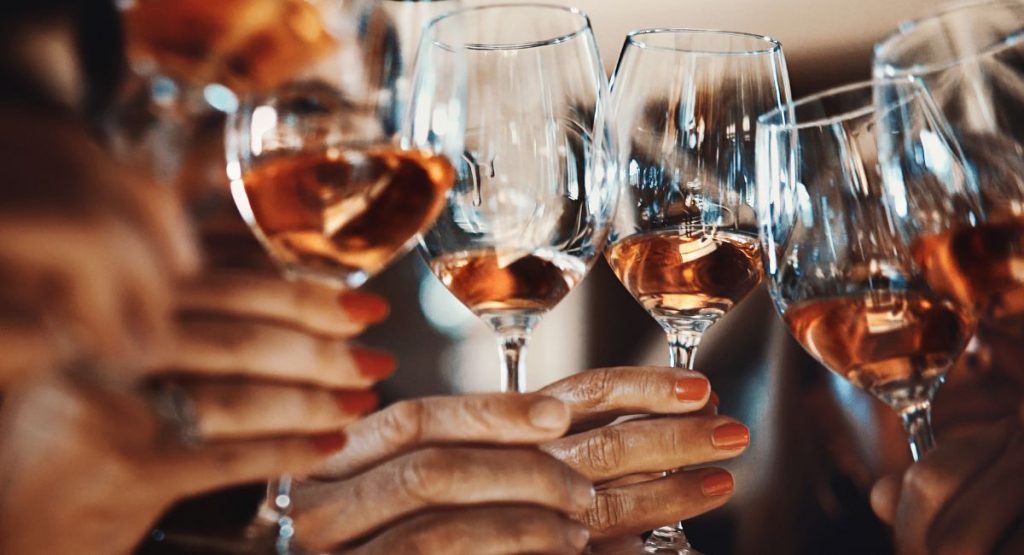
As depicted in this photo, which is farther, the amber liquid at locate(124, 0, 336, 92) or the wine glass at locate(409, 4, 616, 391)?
the wine glass at locate(409, 4, 616, 391)

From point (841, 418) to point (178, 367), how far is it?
1223 millimetres

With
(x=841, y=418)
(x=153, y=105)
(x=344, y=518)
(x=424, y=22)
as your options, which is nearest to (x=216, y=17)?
(x=153, y=105)

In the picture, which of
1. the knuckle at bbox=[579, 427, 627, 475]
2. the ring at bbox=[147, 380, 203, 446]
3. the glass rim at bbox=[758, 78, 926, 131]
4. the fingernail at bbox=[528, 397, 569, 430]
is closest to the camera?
Result: the ring at bbox=[147, 380, 203, 446]

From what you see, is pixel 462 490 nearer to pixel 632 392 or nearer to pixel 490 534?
pixel 490 534

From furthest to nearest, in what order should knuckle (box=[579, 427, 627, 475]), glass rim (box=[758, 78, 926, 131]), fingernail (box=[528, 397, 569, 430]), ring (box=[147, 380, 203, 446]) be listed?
knuckle (box=[579, 427, 627, 475]) → glass rim (box=[758, 78, 926, 131]) → fingernail (box=[528, 397, 569, 430]) → ring (box=[147, 380, 203, 446])

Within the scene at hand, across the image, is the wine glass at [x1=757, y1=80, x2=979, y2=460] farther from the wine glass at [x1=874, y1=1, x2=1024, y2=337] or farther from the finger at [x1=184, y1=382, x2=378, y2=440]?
the finger at [x1=184, y1=382, x2=378, y2=440]

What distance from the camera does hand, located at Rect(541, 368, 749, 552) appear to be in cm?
69

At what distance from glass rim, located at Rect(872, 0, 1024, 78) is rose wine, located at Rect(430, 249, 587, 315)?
0.86 ft

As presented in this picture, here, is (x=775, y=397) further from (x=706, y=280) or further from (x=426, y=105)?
(x=426, y=105)

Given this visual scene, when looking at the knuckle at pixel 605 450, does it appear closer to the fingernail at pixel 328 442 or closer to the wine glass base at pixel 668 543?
the wine glass base at pixel 668 543

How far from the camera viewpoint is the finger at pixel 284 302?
1.36ft

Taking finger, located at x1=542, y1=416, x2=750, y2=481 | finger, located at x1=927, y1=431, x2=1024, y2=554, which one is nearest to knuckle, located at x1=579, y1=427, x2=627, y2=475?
finger, located at x1=542, y1=416, x2=750, y2=481

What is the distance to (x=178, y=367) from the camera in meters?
0.40

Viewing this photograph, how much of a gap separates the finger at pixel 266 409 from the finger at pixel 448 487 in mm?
109
